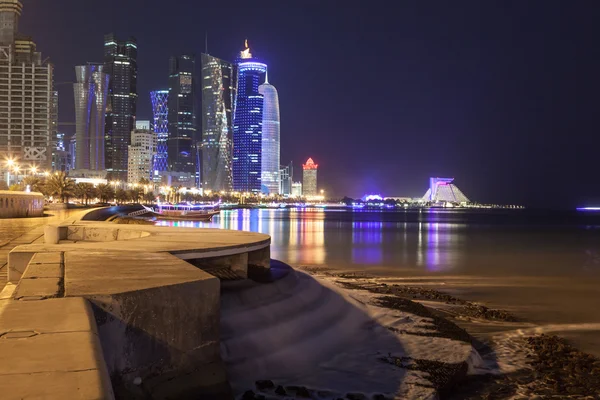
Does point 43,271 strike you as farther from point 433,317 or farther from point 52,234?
point 433,317

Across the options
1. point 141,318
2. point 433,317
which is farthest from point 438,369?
point 141,318

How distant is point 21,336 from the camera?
464cm

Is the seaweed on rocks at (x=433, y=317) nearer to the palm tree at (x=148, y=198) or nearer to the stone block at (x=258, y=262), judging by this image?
the stone block at (x=258, y=262)

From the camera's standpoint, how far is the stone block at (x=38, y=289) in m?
6.25

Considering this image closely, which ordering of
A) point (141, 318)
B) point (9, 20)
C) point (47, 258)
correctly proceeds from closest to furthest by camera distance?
point (141, 318) < point (47, 258) < point (9, 20)

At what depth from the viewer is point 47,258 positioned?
948 cm

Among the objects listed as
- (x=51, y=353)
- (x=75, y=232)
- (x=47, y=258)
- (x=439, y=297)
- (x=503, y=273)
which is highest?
(x=75, y=232)

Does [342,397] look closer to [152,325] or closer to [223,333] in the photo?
[223,333]

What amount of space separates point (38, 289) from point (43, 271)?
4.95ft

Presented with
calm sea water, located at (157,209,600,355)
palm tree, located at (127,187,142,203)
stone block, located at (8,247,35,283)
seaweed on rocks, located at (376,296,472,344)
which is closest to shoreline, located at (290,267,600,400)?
seaweed on rocks, located at (376,296,472,344)

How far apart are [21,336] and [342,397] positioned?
6.42 meters

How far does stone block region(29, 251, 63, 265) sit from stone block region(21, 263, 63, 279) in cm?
36

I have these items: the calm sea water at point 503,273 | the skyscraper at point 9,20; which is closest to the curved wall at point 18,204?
the calm sea water at point 503,273

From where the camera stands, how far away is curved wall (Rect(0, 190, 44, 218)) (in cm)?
3481
